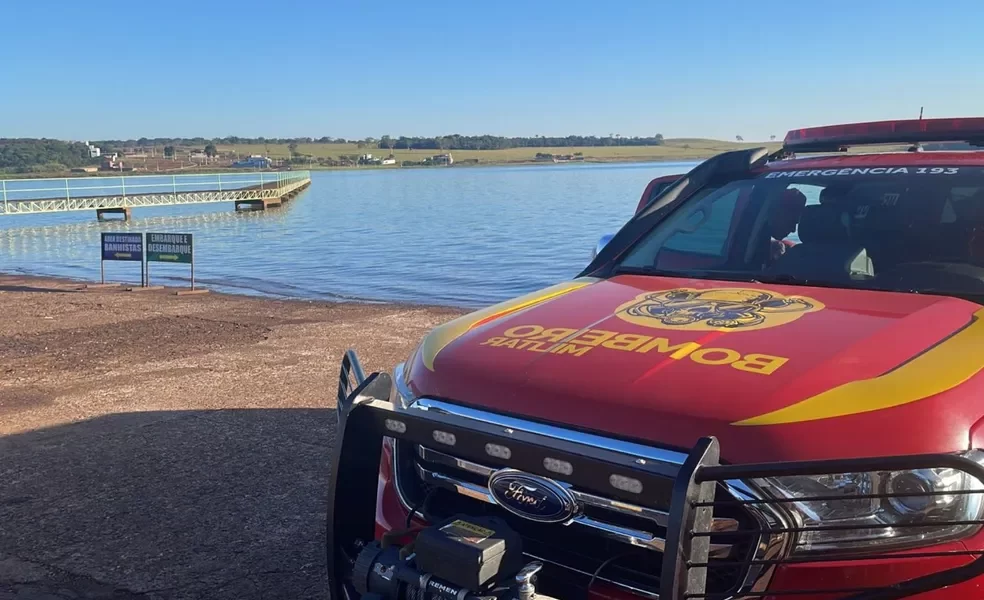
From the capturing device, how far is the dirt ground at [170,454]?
4344mm

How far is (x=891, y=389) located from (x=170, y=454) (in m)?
5.09

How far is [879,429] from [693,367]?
51 cm

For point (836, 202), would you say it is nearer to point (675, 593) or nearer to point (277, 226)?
point (675, 593)

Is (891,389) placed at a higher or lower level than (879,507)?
higher

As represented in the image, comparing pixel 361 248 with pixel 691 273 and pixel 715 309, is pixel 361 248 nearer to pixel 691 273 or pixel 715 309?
pixel 691 273

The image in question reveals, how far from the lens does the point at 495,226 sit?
39.7 metres

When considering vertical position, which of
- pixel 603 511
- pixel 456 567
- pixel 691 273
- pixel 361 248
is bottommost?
pixel 361 248

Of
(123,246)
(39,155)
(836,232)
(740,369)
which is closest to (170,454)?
(836,232)

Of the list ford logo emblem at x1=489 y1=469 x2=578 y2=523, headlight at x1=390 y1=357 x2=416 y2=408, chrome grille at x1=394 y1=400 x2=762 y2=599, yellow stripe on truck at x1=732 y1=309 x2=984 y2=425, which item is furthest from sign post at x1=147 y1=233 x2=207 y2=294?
yellow stripe on truck at x1=732 y1=309 x2=984 y2=425

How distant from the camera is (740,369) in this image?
2.41 metres

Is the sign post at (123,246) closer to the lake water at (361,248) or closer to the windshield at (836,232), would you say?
the lake water at (361,248)

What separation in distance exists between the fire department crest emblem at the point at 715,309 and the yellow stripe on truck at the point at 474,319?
1.34 ft

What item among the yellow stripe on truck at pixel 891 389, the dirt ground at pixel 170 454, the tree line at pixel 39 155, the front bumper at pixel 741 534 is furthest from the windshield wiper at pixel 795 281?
the tree line at pixel 39 155

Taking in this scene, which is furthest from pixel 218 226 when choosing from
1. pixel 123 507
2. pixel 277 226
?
pixel 123 507
